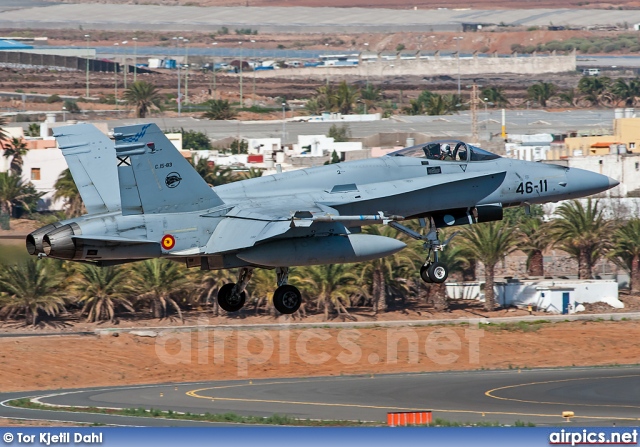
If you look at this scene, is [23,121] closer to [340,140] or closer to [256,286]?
[340,140]

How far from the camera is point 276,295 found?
33031 millimetres

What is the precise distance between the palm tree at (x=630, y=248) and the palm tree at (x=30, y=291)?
104ft

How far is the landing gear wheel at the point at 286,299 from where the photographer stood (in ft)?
108

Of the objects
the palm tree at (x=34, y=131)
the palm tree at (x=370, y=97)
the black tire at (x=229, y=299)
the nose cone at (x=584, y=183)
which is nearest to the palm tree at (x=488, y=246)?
the nose cone at (x=584, y=183)

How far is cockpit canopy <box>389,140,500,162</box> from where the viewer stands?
34.8 m

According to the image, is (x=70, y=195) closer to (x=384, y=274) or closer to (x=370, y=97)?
(x=384, y=274)

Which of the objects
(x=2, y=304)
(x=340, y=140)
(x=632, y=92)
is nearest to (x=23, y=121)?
(x=340, y=140)

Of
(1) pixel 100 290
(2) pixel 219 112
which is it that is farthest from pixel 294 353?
(2) pixel 219 112

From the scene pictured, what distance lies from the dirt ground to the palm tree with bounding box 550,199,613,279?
9.62m

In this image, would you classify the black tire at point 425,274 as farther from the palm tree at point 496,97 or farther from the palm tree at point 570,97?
the palm tree at point 570,97

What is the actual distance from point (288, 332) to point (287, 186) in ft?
94.6
